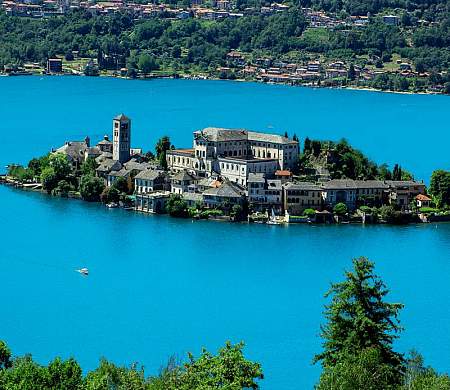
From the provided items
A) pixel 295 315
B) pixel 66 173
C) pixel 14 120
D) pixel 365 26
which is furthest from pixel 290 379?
pixel 365 26

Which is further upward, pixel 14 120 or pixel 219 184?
pixel 14 120

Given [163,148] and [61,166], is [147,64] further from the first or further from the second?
[61,166]

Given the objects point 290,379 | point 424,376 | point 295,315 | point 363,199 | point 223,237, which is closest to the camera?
point 424,376

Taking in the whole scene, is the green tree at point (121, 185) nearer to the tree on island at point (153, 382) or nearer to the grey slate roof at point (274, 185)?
the grey slate roof at point (274, 185)

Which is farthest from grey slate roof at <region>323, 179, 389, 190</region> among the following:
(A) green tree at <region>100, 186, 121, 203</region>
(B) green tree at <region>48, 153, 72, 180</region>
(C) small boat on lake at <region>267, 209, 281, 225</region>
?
(B) green tree at <region>48, 153, 72, 180</region>

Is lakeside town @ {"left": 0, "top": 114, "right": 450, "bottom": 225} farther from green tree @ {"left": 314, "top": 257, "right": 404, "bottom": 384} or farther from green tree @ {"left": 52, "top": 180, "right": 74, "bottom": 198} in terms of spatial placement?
green tree @ {"left": 314, "top": 257, "right": 404, "bottom": 384}

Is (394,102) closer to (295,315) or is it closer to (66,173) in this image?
(66,173)
